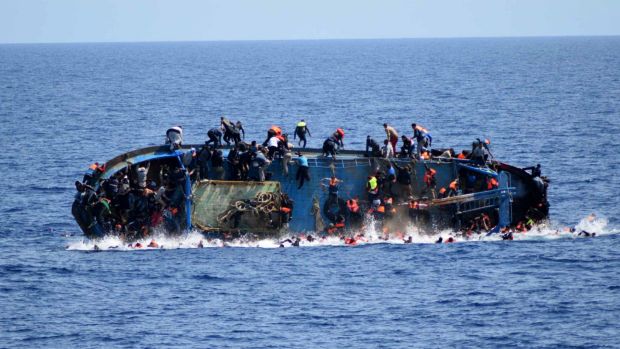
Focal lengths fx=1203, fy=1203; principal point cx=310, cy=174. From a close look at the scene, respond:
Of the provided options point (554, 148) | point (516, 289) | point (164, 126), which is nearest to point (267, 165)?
point (516, 289)

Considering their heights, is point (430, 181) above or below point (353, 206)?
above

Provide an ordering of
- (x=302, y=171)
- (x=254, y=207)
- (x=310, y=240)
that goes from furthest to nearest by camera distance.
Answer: (x=302, y=171)
(x=310, y=240)
(x=254, y=207)

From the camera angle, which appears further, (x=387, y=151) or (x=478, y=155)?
(x=387, y=151)

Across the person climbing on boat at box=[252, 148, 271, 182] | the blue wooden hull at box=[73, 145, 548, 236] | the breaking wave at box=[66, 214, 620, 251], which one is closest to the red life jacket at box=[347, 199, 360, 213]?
the blue wooden hull at box=[73, 145, 548, 236]

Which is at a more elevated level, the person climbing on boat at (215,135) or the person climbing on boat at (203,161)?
the person climbing on boat at (215,135)

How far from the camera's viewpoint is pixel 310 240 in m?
82.4

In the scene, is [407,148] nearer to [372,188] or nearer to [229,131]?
[372,188]

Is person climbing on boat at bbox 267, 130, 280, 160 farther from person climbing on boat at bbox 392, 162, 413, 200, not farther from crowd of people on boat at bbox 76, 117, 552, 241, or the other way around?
person climbing on boat at bbox 392, 162, 413, 200

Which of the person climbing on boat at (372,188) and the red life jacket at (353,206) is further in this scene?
the person climbing on boat at (372,188)

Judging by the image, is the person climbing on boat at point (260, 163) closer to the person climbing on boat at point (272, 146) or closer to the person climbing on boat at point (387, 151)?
the person climbing on boat at point (272, 146)

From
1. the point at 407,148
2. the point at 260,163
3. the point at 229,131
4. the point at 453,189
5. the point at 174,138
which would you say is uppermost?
the point at 229,131

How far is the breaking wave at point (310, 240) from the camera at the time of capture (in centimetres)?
8200

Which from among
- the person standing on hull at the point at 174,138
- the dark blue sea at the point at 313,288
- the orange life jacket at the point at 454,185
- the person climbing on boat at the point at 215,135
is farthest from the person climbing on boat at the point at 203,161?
the orange life jacket at the point at 454,185

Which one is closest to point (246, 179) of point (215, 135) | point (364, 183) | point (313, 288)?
point (215, 135)
